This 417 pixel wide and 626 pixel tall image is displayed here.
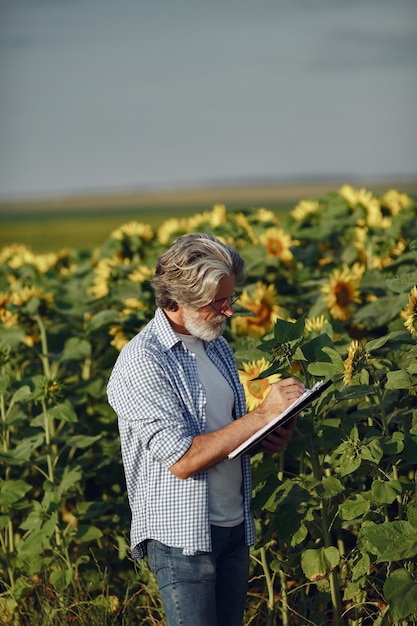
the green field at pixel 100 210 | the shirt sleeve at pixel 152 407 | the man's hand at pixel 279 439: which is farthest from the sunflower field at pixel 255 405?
the green field at pixel 100 210

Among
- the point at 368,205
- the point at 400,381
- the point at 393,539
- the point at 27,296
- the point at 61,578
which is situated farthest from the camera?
the point at 368,205

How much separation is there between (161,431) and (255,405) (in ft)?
2.92

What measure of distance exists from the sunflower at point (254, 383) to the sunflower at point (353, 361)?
506 mm

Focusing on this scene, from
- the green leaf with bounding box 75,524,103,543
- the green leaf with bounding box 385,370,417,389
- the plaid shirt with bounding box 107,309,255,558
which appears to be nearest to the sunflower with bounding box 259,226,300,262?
the green leaf with bounding box 75,524,103,543

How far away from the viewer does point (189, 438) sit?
278cm

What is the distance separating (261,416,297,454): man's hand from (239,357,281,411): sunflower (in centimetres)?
54

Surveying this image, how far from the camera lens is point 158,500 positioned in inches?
113

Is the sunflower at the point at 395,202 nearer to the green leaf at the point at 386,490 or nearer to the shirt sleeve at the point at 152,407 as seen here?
the green leaf at the point at 386,490

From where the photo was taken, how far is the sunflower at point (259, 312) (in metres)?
4.66

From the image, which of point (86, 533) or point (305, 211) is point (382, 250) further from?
point (86, 533)

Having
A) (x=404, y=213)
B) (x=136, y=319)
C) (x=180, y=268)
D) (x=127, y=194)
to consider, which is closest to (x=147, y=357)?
(x=180, y=268)

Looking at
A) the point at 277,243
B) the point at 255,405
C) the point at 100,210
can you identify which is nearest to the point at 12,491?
the point at 255,405

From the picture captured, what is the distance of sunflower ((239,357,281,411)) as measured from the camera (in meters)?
3.57

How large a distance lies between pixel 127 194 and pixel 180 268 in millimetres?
109715
